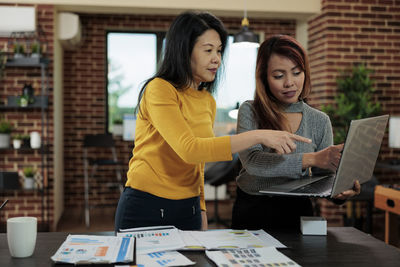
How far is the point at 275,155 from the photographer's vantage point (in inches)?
65.2

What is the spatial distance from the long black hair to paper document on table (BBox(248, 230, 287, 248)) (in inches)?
22.9

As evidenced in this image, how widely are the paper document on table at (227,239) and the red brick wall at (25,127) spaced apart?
12.9 ft

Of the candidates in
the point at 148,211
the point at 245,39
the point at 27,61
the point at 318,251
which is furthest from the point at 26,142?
the point at 318,251

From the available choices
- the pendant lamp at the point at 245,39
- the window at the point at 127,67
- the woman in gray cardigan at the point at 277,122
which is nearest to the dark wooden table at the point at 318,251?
the woman in gray cardigan at the point at 277,122

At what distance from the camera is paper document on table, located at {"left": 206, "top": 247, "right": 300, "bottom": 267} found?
1.26 m

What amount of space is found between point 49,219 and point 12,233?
4.13m

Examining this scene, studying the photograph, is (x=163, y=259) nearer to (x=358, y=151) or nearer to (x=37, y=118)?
(x=358, y=151)

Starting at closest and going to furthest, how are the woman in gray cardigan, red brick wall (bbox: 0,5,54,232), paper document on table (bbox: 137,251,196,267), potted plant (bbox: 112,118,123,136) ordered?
paper document on table (bbox: 137,251,196,267) → the woman in gray cardigan → red brick wall (bbox: 0,5,54,232) → potted plant (bbox: 112,118,123,136)

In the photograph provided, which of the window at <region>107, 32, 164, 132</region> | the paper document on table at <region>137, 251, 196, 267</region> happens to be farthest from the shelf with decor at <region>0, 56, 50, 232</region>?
the paper document on table at <region>137, 251, 196, 267</region>

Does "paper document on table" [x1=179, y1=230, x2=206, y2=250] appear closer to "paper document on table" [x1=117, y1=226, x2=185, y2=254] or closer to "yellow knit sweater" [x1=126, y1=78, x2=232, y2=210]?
"paper document on table" [x1=117, y1=226, x2=185, y2=254]

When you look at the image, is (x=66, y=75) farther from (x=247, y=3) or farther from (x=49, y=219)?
(x=247, y=3)

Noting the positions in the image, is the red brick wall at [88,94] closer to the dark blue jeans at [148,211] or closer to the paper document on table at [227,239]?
the dark blue jeans at [148,211]

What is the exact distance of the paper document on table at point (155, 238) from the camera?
4.56 feet

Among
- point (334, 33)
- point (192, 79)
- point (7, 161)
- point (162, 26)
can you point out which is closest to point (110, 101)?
point (162, 26)
